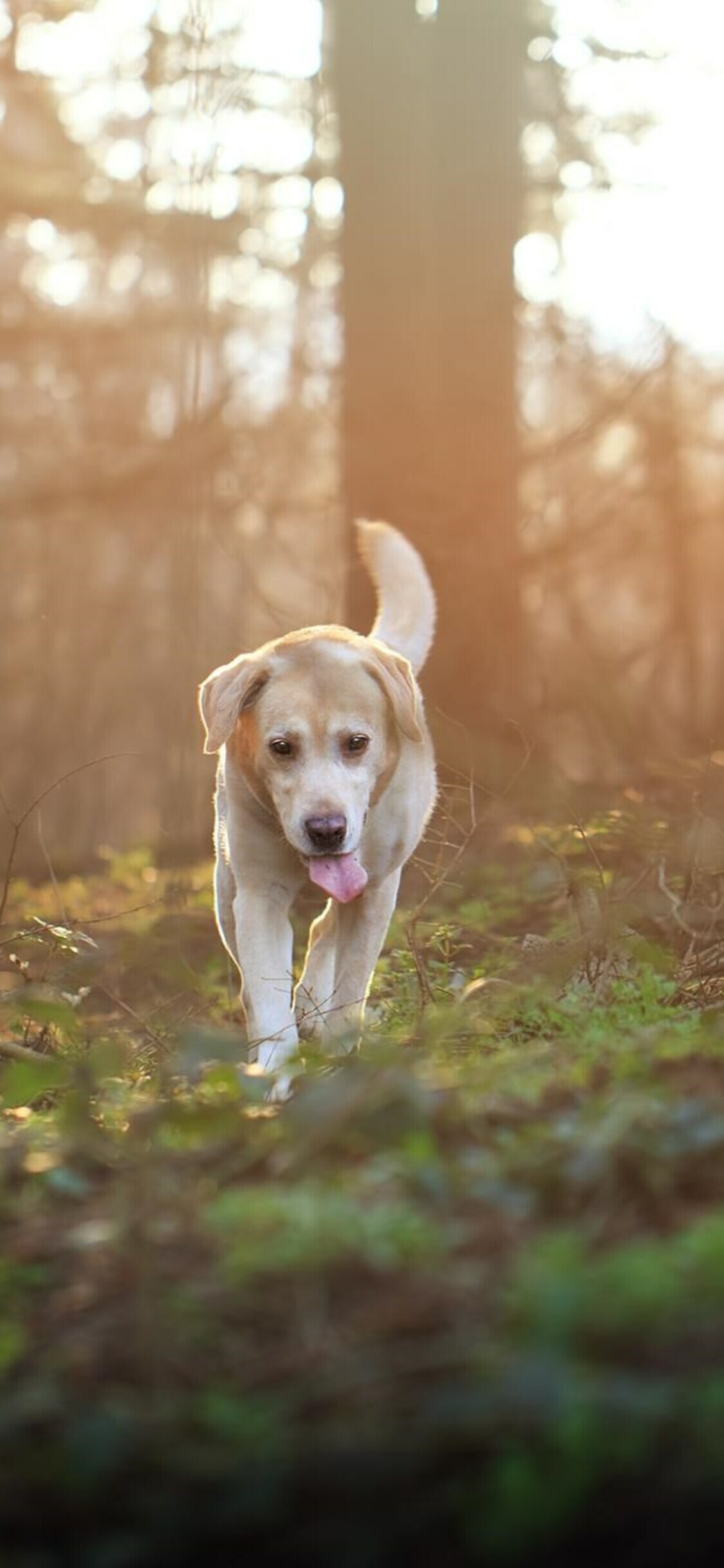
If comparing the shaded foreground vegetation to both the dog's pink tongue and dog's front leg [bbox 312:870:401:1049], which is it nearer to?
the dog's pink tongue

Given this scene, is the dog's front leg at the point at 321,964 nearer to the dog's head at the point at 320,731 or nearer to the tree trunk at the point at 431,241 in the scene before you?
the dog's head at the point at 320,731

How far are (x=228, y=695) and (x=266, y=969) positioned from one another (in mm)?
835

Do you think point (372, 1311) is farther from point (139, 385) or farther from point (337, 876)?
point (139, 385)

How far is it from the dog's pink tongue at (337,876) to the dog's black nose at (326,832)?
0.05 m

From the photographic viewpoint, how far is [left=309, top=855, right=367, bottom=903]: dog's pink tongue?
14.8 ft

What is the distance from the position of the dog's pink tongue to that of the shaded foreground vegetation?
106cm

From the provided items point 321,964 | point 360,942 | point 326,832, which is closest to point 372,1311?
point 326,832

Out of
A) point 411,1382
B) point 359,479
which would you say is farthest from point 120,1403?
point 359,479

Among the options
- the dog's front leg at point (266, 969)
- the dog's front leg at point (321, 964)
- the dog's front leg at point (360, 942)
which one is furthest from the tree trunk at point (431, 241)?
the dog's front leg at point (266, 969)

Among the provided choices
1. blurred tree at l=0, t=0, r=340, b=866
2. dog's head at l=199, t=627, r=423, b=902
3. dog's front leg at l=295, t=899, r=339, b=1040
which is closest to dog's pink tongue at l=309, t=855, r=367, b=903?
dog's head at l=199, t=627, r=423, b=902

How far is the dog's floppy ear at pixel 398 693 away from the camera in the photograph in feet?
15.6

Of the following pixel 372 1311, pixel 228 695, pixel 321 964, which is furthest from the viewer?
pixel 321 964

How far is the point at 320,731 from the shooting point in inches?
182

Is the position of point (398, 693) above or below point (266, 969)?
above
